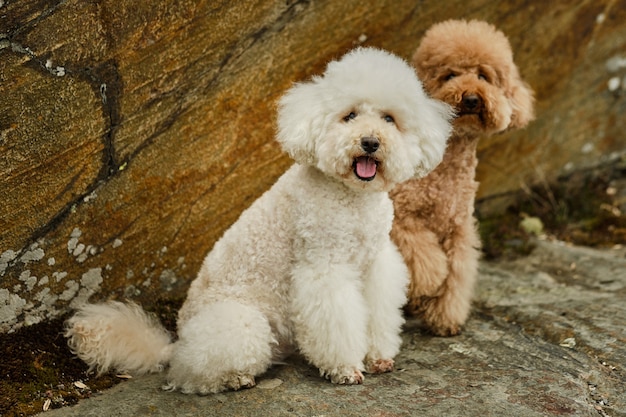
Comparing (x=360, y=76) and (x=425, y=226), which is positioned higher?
(x=360, y=76)

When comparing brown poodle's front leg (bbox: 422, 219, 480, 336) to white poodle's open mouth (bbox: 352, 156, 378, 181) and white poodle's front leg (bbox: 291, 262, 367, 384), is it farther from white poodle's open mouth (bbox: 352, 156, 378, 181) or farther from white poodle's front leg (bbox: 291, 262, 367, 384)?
white poodle's open mouth (bbox: 352, 156, 378, 181)

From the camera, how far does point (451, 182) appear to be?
3.85m

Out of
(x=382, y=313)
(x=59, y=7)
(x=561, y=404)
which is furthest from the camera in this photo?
(x=382, y=313)

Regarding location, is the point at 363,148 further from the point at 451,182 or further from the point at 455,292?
the point at 455,292

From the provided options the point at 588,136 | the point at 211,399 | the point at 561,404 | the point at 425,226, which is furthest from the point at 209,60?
the point at 588,136

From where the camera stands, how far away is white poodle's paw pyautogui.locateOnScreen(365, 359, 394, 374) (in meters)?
3.32

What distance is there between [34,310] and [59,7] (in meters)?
1.51

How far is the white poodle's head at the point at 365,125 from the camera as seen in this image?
2939 mm

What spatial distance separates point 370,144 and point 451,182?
1100mm

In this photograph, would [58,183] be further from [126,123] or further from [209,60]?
[209,60]

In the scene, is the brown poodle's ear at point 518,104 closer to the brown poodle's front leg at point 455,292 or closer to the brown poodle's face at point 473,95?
the brown poodle's face at point 473,95

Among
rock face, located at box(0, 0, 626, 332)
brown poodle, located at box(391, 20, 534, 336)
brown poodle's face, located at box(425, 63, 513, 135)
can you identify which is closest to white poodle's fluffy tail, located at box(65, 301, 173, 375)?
rock face, located at box(0, 0, 626, 332)

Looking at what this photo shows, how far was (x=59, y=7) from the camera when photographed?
3141mm

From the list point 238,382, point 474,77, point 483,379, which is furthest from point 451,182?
point 238,382
